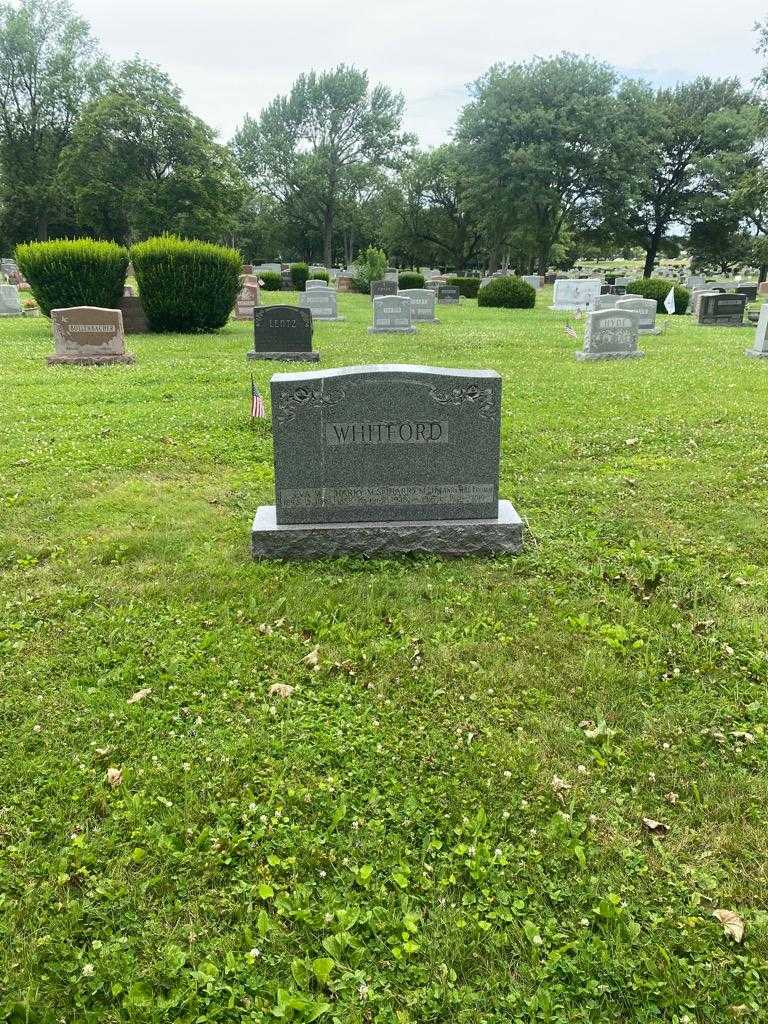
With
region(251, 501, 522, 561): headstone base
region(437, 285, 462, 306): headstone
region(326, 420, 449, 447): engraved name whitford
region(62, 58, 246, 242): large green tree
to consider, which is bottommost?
region(251, 501, 522, 561): headstone base

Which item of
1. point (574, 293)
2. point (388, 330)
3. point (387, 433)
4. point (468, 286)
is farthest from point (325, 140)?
point (387, 433)

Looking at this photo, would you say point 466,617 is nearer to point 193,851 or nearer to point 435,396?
point 435,396

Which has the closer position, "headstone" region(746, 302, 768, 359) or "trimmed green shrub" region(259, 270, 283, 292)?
"headstone" region(746, 302, 768, 359)

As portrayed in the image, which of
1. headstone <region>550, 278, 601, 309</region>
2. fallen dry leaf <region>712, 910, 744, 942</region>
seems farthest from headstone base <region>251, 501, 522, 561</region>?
headstone <region>550, 278, 601, 309</region>

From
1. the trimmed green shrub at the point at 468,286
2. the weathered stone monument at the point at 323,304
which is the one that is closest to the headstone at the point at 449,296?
the trimmed green shrub at the point at 468,286

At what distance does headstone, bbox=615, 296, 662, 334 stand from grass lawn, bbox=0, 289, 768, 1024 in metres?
13.6

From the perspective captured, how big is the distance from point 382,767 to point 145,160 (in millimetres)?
45884

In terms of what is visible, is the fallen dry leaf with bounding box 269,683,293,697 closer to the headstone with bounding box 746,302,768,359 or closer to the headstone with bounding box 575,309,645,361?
the headstone with bounding box 575,309,645,361

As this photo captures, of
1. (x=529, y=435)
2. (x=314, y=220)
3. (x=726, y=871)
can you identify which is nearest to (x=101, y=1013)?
(x=726, y=871)

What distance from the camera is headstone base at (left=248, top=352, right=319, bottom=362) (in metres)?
14.0

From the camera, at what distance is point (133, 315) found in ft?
58.9

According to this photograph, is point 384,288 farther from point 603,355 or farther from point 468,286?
point 603,355

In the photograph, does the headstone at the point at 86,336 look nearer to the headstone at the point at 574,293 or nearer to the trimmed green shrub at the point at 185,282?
the trimmed green shrub at the point at 185,282

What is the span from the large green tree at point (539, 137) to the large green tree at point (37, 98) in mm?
29763
